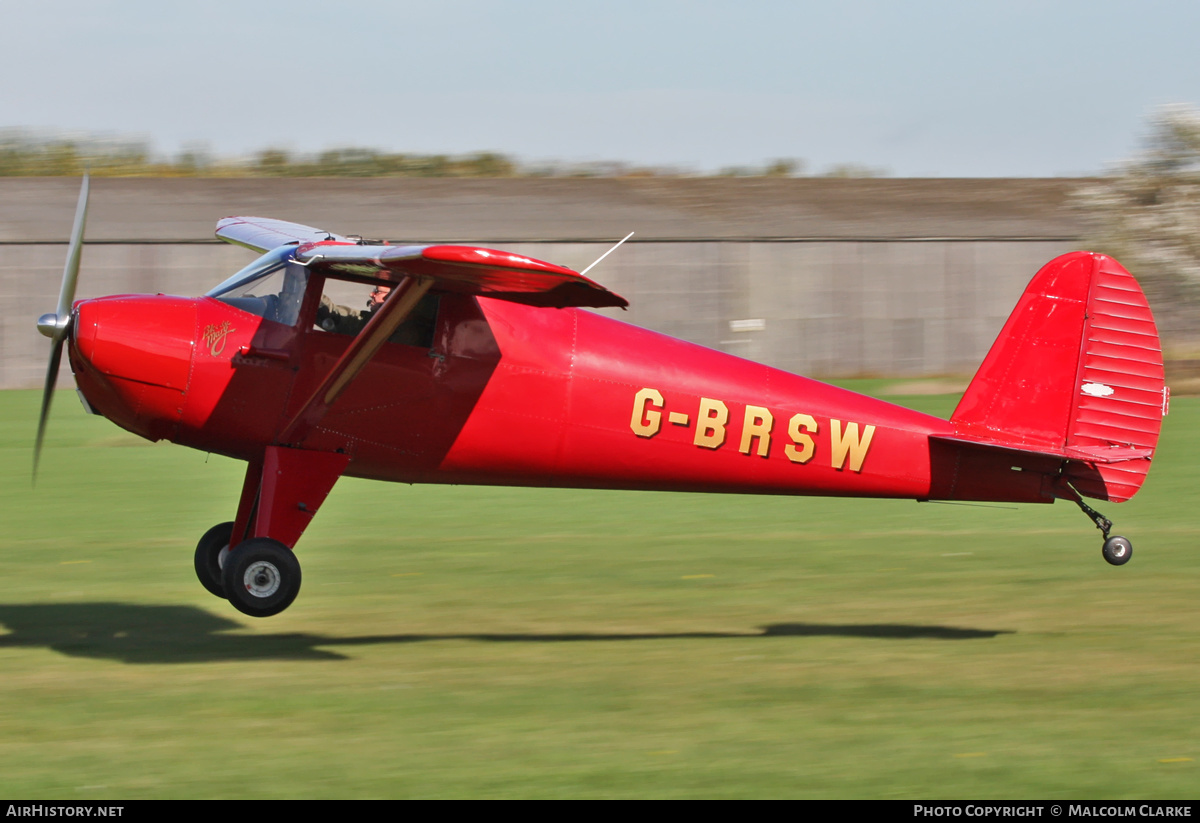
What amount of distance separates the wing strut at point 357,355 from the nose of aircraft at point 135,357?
0.80 metres

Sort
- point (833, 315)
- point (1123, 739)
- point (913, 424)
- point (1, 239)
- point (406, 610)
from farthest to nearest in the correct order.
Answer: point (833, 315) < point (1, 239) < point (406, 610) < point (913, 424) < point (1123, 739)

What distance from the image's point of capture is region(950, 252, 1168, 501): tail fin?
32.7ft

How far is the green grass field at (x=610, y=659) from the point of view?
21.2ft

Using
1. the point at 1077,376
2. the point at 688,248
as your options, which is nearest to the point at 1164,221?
the point at 688,248

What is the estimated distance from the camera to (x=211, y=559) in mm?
10156

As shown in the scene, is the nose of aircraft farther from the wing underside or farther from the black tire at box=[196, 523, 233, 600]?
the black tire at box=[196, 523, 233, 600]

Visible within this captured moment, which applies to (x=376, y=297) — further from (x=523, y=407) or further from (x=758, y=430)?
(x=758, y=430)

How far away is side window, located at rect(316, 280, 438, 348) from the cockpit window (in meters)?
0.19

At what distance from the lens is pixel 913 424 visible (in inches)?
389

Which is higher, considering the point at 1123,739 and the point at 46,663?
the point at 1123,739

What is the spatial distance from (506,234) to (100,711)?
29187mm

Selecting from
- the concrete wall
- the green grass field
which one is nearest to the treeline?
the concrete wall

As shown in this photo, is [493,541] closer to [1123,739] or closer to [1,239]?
[1123,739]
